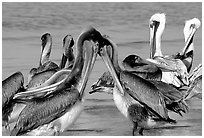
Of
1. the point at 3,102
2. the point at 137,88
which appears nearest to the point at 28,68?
the point at 3,102

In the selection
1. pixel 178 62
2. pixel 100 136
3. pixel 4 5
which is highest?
pixel 4 5

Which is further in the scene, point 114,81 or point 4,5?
point 4,5

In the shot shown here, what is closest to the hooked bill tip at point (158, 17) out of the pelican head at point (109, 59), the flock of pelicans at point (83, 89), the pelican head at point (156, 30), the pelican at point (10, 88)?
the pelican head at point (156, 30)

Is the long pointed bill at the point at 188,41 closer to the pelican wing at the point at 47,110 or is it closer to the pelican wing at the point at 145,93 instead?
the pelican wing at the point at 145,93

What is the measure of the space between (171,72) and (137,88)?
30.3 inches

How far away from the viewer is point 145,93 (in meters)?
8.82

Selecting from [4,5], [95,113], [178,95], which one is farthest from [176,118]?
[4,5]

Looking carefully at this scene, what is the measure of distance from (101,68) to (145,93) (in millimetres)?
542

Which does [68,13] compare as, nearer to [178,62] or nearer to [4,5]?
[4,5]

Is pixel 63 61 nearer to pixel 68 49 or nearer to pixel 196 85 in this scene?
pixel 68 49

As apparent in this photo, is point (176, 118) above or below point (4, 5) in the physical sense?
below

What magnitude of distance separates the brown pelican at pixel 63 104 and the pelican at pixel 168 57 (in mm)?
874

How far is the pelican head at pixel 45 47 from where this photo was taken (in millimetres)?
9250

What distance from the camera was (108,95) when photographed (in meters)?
9.12
